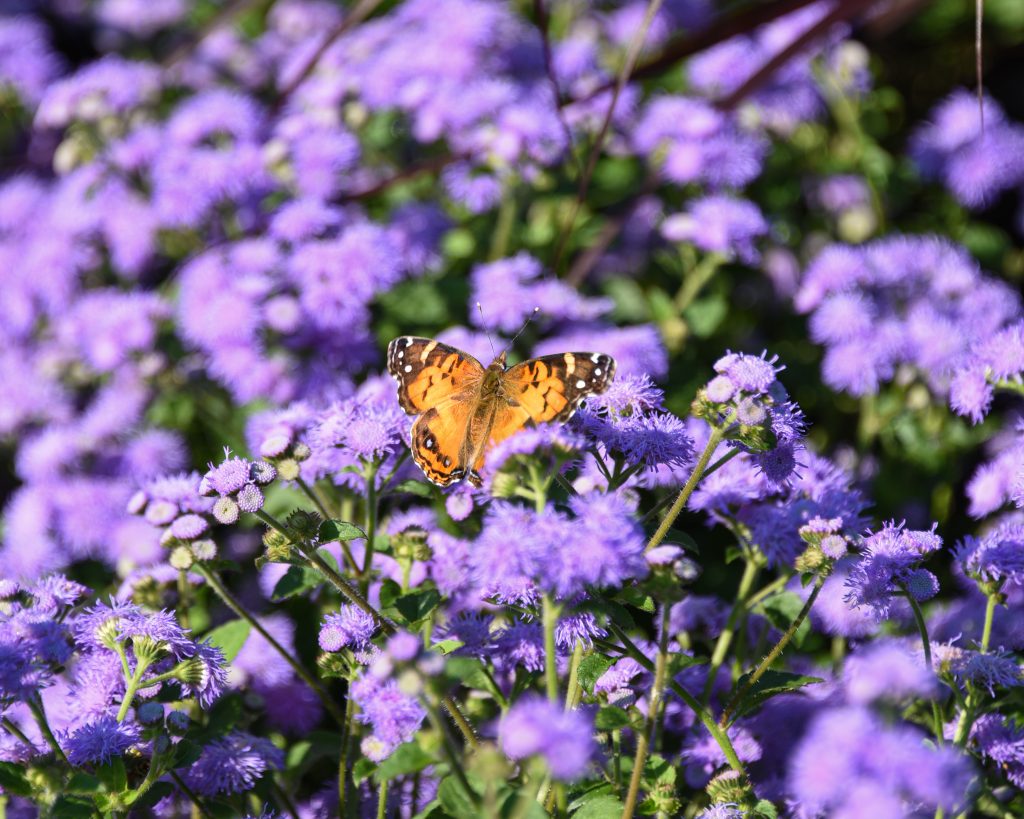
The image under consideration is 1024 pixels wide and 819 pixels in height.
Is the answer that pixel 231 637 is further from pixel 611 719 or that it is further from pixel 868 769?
pixel 868 769

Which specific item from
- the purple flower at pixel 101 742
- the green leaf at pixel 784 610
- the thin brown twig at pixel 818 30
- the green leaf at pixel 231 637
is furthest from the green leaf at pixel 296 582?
the thin brown twig at pixel 818 30

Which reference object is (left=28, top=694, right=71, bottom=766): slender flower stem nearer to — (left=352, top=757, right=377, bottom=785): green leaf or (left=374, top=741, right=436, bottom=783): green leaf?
(left=352, top=757, right=377, bottom=785): green leaf

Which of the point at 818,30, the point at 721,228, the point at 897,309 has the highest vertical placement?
the point at 818,30

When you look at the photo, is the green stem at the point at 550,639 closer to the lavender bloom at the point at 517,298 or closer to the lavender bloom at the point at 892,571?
the lavender bloom at the point at 892,571

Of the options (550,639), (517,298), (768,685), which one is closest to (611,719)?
(550,639)

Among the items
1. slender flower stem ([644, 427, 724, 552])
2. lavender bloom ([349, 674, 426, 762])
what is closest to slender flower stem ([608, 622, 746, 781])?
slender flower stem ([644, 427, 724, 552])

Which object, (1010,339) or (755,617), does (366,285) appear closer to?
(755,617)

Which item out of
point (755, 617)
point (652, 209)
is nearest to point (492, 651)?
point (755, 617)
